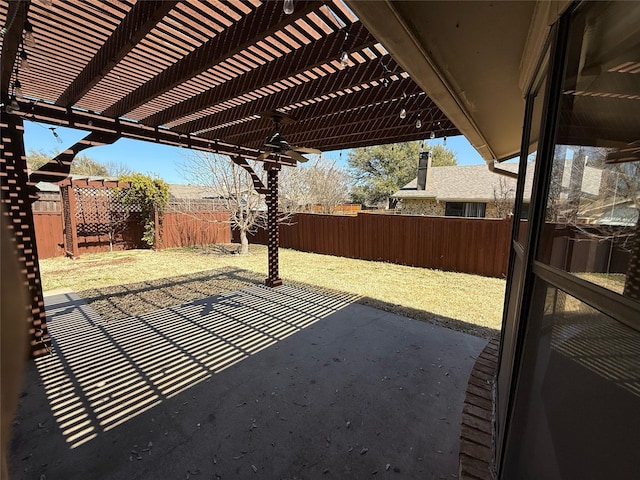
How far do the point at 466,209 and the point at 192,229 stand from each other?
39.5ft

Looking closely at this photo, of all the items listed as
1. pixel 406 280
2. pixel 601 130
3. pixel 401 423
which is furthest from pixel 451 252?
pixel 601 130

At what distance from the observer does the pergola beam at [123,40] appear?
6.21 ft

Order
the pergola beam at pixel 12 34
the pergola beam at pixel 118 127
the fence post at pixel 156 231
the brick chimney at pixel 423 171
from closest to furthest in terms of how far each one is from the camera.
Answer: the pergola beam at pixel 12 34 → the pergola beam at pixel 118 127 → the fence post at pixel 156 231 → the brick chimney at pixel 423 171

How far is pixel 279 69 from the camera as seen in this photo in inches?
108

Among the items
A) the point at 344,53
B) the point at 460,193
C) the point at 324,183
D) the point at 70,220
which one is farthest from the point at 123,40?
the point at 324,183

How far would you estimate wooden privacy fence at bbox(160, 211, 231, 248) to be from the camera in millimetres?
11062

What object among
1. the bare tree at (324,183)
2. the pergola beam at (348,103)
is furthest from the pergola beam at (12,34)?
the bare tree at (324,183)

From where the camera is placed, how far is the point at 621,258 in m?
0.76

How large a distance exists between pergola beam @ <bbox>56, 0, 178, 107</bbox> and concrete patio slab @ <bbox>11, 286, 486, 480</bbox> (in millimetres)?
2888

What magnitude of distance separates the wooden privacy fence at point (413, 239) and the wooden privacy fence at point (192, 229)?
10.4 ft

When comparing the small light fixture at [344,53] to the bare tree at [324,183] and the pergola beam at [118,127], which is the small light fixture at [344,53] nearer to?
the pergola beam at [118,127]

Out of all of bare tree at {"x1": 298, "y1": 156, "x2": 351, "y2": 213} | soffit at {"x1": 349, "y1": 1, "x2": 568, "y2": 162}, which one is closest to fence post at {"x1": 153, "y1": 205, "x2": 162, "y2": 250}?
bare tree at {"x1": 298, "y1": 156, "x2": 351, "y2": 213}

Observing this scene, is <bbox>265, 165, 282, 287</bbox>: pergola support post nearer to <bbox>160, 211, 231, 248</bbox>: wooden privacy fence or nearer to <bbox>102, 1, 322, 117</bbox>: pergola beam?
<bbox>102, 1, 322, 117</bbox>: pergola beam

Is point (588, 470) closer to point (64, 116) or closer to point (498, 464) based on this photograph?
point (498, 464)
